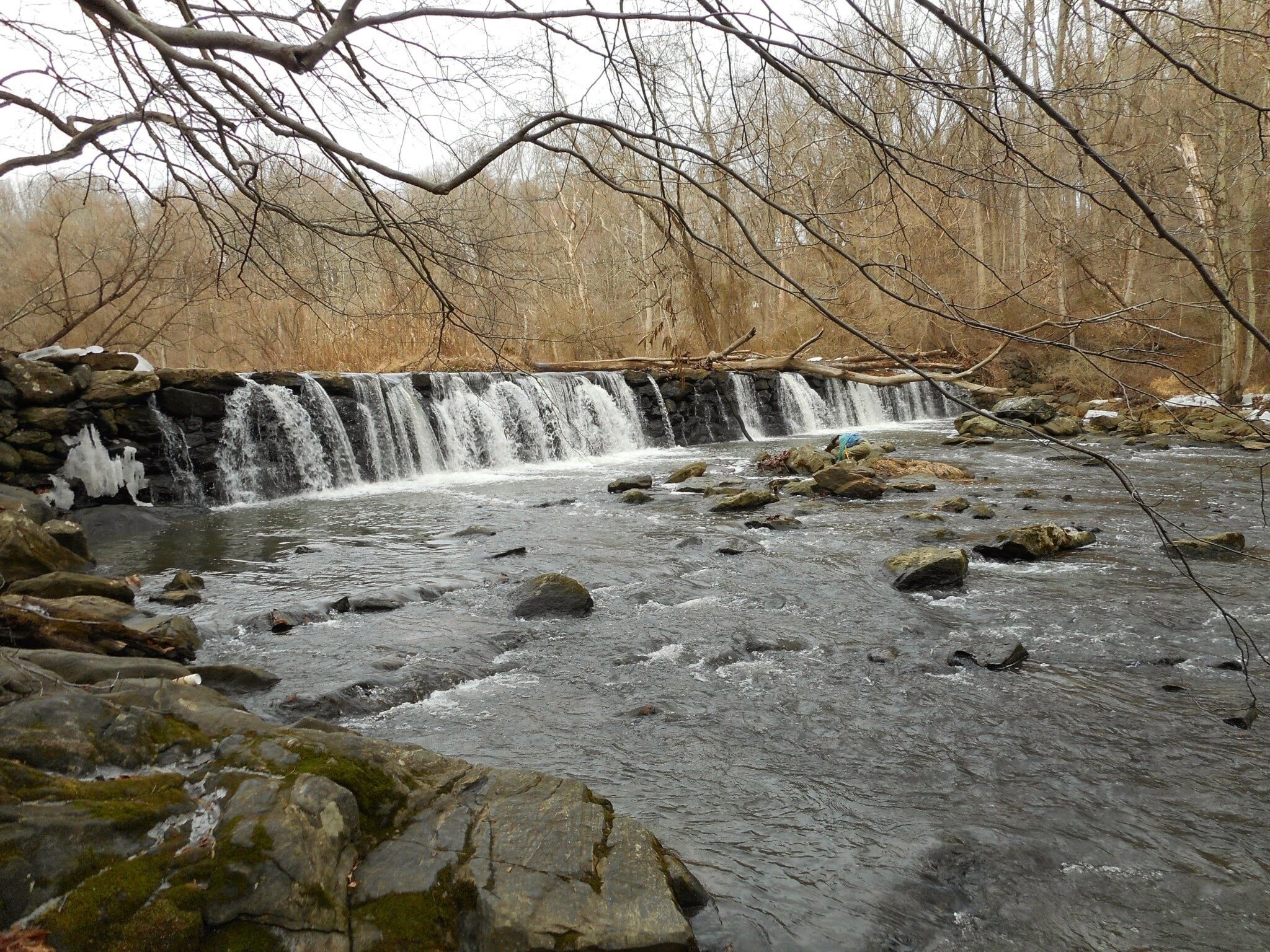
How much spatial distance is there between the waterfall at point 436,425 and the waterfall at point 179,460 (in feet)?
0.05

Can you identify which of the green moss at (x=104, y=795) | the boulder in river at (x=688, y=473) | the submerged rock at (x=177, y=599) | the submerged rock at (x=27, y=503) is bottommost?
the boulder in river at (x=688, y=473)

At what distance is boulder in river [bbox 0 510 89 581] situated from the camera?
5.88 m

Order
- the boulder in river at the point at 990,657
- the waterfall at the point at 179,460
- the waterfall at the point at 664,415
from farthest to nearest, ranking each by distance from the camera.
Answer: the waterfall at the point at 664,415, the waterfall at the point at 179,460, the boulder in river at the point at 990,657

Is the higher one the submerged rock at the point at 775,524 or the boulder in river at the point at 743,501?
the boulder in river at the point at 743,501

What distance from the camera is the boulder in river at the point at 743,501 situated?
9.55 metres

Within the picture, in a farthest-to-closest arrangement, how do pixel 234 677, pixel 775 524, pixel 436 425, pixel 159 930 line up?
pixel 436 425 < pixel 775 524 < pixel 234 677 < pixel 159 930

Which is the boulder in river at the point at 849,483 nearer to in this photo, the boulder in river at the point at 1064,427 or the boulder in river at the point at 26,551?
the boulder in river at the point at 1064,427

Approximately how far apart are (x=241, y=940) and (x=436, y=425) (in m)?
12.5

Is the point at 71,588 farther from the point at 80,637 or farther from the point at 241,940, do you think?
the point at 241,940

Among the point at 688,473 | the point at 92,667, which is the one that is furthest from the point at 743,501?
the point at 92,667

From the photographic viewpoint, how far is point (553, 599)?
5871 mm

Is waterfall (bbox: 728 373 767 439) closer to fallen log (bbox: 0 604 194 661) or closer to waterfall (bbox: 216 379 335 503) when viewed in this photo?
waterfall (bbox: 216 379 335 503)

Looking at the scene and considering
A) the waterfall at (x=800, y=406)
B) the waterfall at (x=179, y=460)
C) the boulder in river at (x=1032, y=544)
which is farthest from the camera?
the waterfall at (x=800, y=406)

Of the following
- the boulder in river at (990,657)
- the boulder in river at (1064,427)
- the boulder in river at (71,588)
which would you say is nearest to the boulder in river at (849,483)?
the boulder in river at (990,657)
